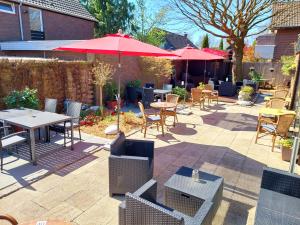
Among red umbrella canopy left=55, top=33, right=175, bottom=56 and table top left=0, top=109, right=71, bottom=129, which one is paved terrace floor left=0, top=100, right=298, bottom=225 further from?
red umbrella canopy left=55, top=33, right=175, bottom=56

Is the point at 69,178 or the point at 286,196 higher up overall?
the point at 286,196

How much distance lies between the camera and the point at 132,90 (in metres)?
10.6

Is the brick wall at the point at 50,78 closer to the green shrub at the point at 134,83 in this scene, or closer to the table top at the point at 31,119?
the table top at the point at 31,119

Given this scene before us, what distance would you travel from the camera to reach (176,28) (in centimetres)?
1412

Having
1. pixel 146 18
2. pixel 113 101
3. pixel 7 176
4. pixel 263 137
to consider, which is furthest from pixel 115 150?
pixel 146 18

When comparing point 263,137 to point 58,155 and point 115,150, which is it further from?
point 58,155

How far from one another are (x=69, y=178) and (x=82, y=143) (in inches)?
65.7

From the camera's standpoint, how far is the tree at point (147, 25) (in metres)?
21.1

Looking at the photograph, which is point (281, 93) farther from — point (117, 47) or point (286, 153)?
point (117, 47)

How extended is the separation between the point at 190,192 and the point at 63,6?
16037 millimetres

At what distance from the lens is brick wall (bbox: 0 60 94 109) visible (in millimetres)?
6383

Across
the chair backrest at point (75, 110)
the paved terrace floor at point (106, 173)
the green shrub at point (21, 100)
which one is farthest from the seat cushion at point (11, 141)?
the green shrub at point (21, 100)

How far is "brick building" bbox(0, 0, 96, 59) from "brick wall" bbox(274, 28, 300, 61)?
50.1 feet

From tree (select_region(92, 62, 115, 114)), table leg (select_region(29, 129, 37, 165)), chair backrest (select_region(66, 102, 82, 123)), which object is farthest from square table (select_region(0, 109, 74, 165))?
tree (select_region(92, 62, 115, 114))
